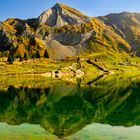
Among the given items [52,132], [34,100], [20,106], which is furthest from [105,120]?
[34,100]

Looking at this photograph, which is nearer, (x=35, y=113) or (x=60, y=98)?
(x=35, y=113)

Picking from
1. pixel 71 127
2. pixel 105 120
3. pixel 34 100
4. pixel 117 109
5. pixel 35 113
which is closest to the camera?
pixel 71 127

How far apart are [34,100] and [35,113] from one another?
31677mm

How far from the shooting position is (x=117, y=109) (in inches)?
3713

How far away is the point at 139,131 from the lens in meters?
59.1

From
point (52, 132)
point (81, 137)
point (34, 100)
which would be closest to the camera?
point (81, 137)

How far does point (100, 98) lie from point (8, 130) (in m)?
63.9

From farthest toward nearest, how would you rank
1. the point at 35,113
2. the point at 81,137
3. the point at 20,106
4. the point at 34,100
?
1. the point at 34,100
2. the point at 20,106
3. the point at 35,113
4. the point at 81,137

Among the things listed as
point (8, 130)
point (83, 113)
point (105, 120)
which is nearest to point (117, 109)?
point (83, 113)

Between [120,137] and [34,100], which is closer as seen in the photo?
[120,137]

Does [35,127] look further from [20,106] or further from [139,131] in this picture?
[20,106]

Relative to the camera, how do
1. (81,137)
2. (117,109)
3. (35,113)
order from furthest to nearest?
(117,109) → (35,113) → (81,137)

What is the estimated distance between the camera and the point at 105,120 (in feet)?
242

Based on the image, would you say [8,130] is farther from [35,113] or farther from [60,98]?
[60,98]
